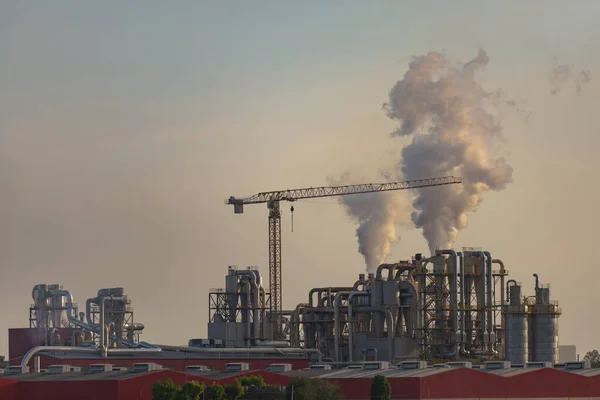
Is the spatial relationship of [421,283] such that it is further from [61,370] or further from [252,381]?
[61,370]

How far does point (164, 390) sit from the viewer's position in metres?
103

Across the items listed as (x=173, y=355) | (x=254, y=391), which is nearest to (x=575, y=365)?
(x=254, y=391)

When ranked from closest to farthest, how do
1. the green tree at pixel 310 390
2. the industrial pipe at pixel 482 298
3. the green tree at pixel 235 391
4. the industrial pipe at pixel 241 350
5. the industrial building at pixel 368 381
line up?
the green tree at pixel 310 390 < the green tree at pixel 235 391 < the industrial building at pixel 368 381 < the industrial pipe at pixel 482 298 < the industrial pipe at pixel 241 350

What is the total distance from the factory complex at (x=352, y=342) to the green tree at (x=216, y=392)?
458 cm

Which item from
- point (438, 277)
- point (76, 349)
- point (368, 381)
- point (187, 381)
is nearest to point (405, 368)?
point (368, 381)

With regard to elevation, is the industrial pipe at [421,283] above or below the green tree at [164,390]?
above

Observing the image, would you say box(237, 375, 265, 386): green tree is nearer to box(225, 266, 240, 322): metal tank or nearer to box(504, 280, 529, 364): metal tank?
box(504, 280, 529, 364): metal tank

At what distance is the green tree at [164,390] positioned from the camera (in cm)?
10319

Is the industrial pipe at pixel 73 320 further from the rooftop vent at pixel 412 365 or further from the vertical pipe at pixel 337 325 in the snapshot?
the rooftop vent at pixel 412 365

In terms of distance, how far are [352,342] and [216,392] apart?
39.7m

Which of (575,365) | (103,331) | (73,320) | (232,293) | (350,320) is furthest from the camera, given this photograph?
(73,320)

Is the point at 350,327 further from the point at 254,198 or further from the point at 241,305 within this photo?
the point at 254,198

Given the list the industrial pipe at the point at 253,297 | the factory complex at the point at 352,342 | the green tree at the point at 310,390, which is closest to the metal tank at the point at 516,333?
the factory complex at the point at 352,342

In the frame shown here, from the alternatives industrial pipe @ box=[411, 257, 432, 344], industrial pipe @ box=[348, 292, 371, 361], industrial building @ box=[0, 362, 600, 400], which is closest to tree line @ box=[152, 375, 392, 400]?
industrial building @ box=[0, 362, 600, 400]
